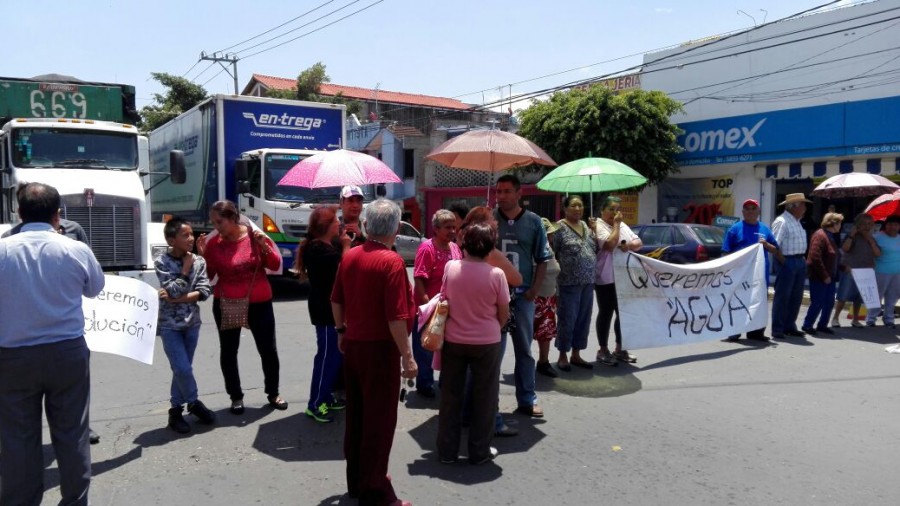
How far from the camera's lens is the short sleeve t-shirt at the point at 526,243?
5633 mm

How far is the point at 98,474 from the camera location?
A: 4414mm

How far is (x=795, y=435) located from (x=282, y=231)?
9.41 meters

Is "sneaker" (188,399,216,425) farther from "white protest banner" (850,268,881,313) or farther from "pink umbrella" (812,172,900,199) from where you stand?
"pink umbrella" (812,172,900,199)

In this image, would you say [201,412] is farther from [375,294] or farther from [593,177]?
[593,177]

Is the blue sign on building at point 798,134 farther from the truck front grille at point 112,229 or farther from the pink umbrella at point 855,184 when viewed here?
the truck front grille at point 112,229

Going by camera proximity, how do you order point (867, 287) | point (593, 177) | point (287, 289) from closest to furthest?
point (593, 177) → point (867, 287) → point (287, 289)

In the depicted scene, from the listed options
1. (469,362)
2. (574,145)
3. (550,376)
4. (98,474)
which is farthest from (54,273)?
(574,145)

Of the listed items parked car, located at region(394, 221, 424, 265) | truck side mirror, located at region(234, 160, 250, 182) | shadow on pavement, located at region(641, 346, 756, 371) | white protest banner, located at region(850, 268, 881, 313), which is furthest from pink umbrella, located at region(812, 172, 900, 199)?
parked car, located at region(394, 221, 424, 265)

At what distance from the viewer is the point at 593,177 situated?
768cm

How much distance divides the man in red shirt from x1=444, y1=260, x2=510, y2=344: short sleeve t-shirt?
1.91 feet

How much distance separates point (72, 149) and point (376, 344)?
853 cm

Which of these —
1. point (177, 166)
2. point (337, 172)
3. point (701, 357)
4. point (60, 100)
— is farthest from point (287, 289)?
point (701, 357)

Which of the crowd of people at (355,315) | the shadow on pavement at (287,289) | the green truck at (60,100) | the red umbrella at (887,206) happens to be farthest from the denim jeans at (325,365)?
the green truck at (60,100)

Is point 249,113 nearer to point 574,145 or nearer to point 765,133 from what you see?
point 574,145
